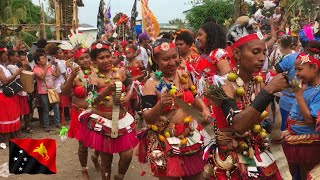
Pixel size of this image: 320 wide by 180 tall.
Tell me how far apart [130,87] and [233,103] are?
3.09 metres

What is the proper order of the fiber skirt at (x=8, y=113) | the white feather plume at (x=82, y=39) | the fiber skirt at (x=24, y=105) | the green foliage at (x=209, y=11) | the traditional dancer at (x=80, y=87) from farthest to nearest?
the green foliage at (x=209, y=11), the fiber skirt at (x=24, y=105), the fiber skirt at (x=8, y=113), the white feather plume at (x=82, y=39), the traditional dancer at (x=80, y=87)

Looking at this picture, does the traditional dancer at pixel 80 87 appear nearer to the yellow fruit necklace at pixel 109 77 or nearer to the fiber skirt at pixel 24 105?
the yellow fruit necklace at pixel 109 77

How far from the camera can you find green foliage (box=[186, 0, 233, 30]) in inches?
1564

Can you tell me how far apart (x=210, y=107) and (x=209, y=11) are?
3761 cm

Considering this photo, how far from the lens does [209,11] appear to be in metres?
40.4

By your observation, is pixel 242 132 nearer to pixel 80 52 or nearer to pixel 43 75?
pixel 80 52

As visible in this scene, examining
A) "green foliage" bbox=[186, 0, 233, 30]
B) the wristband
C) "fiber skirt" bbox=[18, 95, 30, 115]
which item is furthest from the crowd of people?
"green foliage" bbox=[186, 0, 233, 30]

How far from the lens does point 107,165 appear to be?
571 centimetres

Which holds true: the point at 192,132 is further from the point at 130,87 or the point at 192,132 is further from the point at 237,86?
the point at 130,87

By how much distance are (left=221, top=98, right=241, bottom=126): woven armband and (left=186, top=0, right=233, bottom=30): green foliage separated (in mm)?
36770

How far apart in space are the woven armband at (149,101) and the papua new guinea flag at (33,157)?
140cm

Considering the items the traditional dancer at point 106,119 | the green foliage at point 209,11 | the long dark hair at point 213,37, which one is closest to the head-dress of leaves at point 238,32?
the long dark hair at point 213,37

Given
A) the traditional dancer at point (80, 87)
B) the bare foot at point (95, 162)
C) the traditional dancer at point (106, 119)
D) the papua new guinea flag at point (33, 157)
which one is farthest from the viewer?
the bare foot at point (95, 162)

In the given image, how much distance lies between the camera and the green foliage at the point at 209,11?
3972 cm
